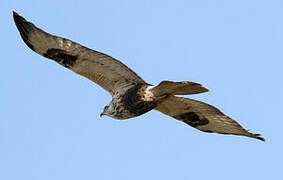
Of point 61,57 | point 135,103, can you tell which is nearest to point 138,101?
point 135,103

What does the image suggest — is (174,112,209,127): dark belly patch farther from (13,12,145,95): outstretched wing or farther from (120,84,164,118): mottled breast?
(13,12,145,95): outstretched wing

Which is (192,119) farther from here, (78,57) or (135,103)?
(78,57)

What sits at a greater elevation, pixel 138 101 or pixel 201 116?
pixel 138 101

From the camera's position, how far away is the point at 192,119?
12.2 metres

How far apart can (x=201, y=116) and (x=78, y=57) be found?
2.59m

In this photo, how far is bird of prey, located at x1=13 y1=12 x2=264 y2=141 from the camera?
11.2m

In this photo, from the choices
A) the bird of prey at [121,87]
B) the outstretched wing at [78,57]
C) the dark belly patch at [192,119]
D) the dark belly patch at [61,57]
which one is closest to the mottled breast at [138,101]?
the bird of prey at [121,87]

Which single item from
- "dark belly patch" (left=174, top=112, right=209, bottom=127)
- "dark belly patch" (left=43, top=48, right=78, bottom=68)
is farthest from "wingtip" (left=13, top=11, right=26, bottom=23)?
"dark belly patch" (left=174, top=112, right=209, bottom=127)

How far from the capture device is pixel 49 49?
1148 cm

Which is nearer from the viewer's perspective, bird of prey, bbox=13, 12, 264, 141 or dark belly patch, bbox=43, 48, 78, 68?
bird of prey, bbox=13, 12, 264, 141

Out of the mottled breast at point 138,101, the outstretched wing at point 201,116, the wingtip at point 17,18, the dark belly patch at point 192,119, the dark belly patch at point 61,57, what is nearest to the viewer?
the wingtip at point 17,18

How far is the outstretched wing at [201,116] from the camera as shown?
38.4ft

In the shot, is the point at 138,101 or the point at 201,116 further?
the point at 201,116

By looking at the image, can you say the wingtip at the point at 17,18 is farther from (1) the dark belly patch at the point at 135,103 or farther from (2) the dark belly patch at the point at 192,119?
(2) the dark belly patch at the point at 192,119
